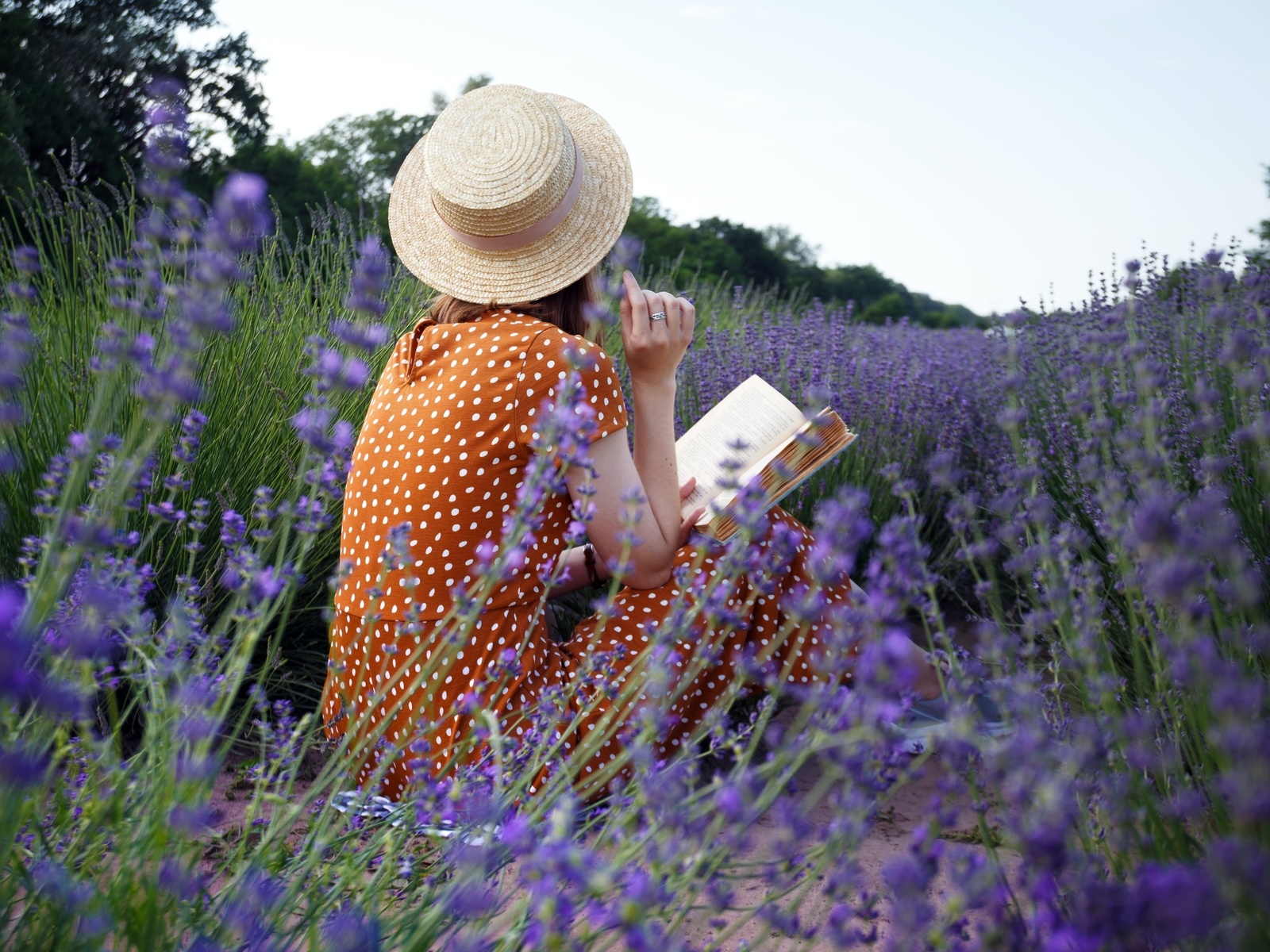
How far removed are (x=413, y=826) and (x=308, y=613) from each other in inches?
64.4

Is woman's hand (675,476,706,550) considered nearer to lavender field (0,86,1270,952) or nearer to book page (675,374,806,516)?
book page (675,374,806,516)

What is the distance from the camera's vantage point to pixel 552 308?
216cm

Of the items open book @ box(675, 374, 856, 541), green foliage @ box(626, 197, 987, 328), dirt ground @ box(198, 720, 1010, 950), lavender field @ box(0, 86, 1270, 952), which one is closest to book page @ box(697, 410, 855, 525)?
open book @ box(675, 374, 856, 541)

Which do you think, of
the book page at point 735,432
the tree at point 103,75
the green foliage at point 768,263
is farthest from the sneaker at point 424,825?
the green foliage at point 768,263

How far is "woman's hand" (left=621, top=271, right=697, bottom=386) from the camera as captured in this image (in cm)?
209

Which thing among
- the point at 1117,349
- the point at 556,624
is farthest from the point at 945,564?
the point at 1117,349

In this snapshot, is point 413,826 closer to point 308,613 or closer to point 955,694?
point 955,694

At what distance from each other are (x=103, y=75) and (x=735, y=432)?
1418 centimetres

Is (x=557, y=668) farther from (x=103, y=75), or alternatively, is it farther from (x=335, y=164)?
(x=335, y=164)

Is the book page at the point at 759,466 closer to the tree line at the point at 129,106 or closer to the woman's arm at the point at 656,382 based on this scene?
the woman's arm at the point at 656,382

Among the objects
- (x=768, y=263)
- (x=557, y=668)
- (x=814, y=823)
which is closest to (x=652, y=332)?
(x=557, y=668)

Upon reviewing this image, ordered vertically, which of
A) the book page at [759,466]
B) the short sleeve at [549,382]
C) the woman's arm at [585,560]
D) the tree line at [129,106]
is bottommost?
the woman's arm at [585,560]

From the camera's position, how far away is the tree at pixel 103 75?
11141 mm

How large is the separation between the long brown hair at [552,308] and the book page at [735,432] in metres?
0.37
